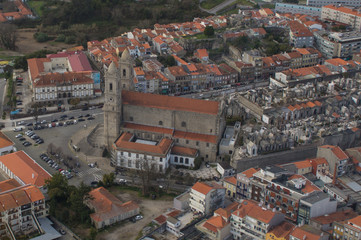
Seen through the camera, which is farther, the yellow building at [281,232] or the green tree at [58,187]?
the green tree at [58,187]

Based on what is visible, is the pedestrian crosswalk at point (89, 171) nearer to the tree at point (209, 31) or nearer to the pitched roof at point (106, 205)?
the pitched roof at point (106, 205)

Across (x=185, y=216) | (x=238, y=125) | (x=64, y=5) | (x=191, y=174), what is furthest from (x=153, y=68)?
(x=64, y=5)

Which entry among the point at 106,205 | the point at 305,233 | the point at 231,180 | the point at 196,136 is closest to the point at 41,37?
the point at 196,136

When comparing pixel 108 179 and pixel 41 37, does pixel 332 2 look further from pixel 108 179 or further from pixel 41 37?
pixel 108 179

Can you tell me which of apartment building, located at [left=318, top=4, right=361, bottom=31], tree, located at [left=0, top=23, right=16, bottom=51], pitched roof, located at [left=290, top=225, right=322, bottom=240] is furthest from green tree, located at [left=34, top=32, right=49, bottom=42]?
pitched roof, located at [left=290, top=225, right=322, bottom=240]

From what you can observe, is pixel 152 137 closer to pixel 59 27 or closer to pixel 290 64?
pixel 290 64

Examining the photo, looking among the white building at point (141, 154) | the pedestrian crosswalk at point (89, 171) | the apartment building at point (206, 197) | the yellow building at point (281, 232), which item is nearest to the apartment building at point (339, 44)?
the white building at point (141, 154)

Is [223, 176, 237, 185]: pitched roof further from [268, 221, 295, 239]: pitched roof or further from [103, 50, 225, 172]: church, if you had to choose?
[268, 221, 295, 239]: pitched roof
